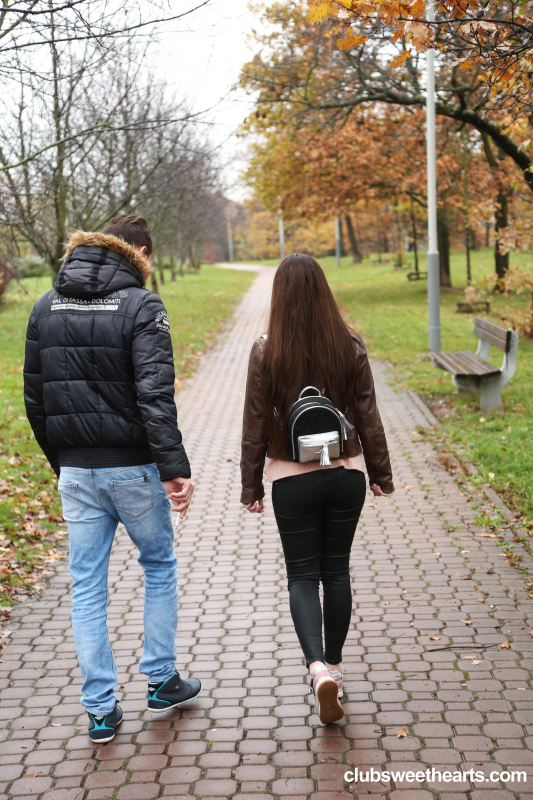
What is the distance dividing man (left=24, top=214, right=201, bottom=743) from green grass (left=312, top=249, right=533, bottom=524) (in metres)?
3.78

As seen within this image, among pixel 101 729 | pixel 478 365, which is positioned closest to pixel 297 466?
pixel 101 729

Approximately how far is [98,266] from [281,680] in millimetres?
2188

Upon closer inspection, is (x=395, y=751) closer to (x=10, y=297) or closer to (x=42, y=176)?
(x=42, y=176)

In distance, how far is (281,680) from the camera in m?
3.91

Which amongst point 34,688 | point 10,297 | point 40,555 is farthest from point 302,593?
point 10,297

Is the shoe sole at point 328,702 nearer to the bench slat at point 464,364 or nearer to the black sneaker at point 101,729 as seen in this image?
the black sneaker at point 101,729

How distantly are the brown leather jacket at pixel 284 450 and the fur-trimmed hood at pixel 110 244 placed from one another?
0.65 meters

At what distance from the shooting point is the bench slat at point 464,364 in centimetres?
944

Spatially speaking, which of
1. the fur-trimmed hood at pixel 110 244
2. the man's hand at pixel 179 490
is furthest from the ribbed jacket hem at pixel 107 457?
the fur-trimmed hood at pixel 110 244

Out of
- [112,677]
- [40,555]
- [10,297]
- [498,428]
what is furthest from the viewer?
[10,297]

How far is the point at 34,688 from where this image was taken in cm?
395

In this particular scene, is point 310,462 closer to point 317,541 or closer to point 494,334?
point 317,541

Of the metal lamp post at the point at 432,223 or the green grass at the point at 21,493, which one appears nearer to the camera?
the green grass at the point at 21,493

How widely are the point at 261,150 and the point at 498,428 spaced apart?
16.0 metres
